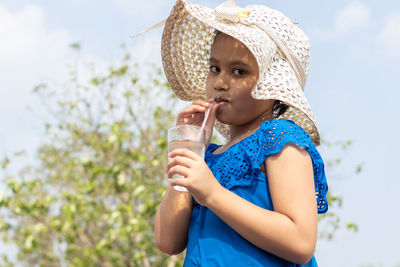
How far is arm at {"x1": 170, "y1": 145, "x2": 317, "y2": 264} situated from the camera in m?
1.42

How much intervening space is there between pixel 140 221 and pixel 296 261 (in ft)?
9.77

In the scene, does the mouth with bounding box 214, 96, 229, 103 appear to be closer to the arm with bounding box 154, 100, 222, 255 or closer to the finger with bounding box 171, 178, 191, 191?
the arm with bounding box 154, 100, 222, 255

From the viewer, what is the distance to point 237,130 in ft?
5.92

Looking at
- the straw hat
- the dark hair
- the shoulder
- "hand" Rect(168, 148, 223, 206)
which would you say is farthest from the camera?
the dark hair

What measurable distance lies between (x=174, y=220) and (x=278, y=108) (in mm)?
551

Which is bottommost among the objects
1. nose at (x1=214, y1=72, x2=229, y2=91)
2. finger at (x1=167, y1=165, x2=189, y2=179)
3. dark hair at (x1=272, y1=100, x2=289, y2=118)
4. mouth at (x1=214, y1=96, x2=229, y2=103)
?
finger at (x1=167, y1=165, x2=189, y2=179)

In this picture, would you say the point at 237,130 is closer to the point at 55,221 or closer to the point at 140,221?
the point at 140,221

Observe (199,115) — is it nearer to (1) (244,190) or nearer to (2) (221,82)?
(2) (221,82)

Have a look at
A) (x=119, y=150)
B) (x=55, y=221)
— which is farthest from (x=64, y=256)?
(x=119, y=150)

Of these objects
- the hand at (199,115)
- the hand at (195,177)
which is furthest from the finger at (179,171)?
the hand at (199,115)

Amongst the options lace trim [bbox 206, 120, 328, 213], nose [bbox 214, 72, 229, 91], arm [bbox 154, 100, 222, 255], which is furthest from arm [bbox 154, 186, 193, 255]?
nose [bbox 214, 72, 229, 91]

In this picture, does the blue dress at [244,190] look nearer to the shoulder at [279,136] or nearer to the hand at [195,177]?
the shoulder at [279,136]

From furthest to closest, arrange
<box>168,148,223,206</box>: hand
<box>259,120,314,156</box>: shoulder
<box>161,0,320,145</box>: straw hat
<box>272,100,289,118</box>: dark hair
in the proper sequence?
1. <box>272,100,289,118</box>: dark hair
2. <box>161,0,320,145</box>: straw hat
3. <box>259,120,314,156</box>: shoulder
4. <box>168,148,223,206</box>: hand

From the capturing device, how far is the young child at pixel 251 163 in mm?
1432
